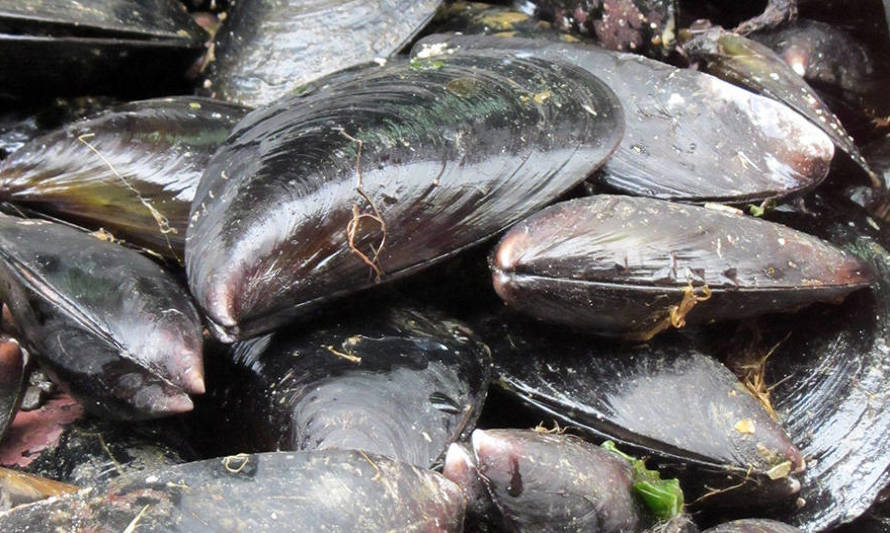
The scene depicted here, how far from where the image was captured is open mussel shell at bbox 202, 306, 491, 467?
1334 mm

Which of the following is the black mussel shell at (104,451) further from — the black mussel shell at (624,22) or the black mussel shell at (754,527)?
the black mussel shell at (624,22)

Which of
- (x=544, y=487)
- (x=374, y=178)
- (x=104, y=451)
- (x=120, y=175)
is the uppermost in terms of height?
(x=374, y=178)

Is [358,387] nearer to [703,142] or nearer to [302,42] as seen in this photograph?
[703,142]

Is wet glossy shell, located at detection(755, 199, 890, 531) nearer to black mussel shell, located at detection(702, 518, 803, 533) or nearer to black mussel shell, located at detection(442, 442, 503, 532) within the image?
black mussel shell, located at detection(702, 518, 803, 533)

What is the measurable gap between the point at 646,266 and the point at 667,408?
23 cm

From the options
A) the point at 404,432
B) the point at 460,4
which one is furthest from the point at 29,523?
the point at 460,4

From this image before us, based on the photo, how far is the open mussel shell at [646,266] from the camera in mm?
1405

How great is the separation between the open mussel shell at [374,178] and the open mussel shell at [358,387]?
0.31 ft

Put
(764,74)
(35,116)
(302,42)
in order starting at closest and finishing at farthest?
(764,74) < (35,116) < (302,42)

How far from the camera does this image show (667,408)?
1440mm

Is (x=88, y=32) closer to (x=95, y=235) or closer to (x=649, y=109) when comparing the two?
(x=95, y=235)

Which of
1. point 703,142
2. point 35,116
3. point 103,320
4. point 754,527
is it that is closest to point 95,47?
point 35,116

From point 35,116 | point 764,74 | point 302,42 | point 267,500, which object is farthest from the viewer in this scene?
point 302,42

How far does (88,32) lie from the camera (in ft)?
5.90
